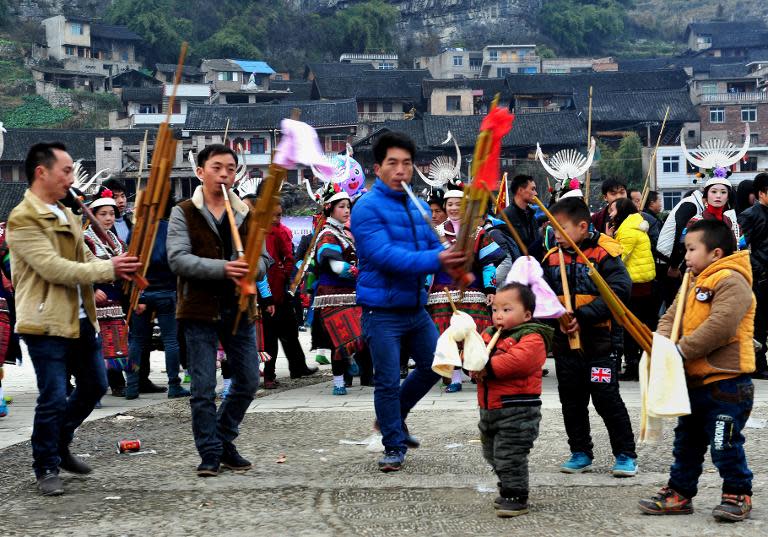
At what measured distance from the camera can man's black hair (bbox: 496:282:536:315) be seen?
5.43m

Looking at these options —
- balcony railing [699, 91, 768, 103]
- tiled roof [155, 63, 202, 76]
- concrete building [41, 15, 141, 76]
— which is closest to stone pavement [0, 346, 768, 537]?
balcony railing [699, 91, 768, 103]

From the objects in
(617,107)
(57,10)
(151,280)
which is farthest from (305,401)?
(57,10)

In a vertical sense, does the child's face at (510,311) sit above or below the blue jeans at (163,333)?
above

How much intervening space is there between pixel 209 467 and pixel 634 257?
5638 mm

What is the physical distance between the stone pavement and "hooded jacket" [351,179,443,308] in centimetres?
100

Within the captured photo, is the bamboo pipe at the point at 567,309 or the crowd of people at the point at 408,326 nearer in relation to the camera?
the crowd of people at the point at 408,326

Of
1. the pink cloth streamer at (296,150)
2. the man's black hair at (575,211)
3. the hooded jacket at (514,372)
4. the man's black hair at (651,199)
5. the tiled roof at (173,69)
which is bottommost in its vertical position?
the hooded jacket at (514,372)

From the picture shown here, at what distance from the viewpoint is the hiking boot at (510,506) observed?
5062mm

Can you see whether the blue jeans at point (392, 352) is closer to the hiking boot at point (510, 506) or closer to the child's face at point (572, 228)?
the child's face at point (572, 228)

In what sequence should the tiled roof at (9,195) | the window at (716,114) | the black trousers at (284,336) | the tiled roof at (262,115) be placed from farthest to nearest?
the window at (716,114) < the tiled roof at (262,115) < the tiled roof at (9,195) < the black trousers at (284,336)

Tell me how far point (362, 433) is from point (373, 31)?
9116 centimetres

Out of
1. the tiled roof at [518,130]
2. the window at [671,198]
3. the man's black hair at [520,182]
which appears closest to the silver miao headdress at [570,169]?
the man's black hair at [520,182]

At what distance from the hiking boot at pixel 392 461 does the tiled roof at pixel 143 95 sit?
71737 mm

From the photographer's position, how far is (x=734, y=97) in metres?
68.1
